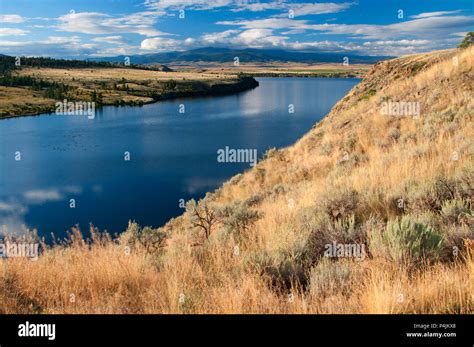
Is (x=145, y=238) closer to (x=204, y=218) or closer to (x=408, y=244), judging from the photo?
(x=204, y=218)

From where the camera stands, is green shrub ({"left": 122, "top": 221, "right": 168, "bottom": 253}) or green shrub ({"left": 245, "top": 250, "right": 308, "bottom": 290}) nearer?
green shrub ({"left": 245, "top": 250, "right": 308, "bottom": 290})

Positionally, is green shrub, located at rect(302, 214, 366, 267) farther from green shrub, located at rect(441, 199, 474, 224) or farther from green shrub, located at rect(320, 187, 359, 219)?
green shrub, located at rect(441, 199, 474, 224)

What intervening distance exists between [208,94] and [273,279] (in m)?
106

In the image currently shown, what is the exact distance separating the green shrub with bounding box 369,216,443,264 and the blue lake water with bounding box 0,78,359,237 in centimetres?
1150

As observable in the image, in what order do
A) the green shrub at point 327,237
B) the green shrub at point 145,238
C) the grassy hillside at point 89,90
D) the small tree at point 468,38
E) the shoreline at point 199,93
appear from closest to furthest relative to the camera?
the green shrub at point 327,237 < the green shrub at point 145,238 < the small tree at point 468,38 < the shoreline at point 199,93 < the grassy hillside at point 89,90

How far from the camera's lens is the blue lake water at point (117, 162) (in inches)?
1020

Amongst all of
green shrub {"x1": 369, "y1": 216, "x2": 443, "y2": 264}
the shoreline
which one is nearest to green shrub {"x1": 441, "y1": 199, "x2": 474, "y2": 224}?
green shrub {"x1": 369, "y1": 216, "x2": 443, "y2": 264}

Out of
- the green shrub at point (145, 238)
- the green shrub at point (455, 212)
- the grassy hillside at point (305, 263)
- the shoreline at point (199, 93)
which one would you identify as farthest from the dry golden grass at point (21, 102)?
the green shrub at point (455, 212)

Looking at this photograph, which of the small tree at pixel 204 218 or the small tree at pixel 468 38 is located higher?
the small tree at pixel 468 38

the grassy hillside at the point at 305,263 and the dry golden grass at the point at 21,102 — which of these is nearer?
the grassy hillside at the point at 305,263

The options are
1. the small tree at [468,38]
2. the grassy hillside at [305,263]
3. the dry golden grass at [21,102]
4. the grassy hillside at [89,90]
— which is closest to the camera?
the grassy hillside at [305,263]

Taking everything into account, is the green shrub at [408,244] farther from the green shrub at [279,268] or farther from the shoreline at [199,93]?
the shoreline at [199,93]

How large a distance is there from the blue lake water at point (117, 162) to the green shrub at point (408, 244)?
11.5 m

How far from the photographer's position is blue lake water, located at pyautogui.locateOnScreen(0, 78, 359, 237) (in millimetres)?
25906
